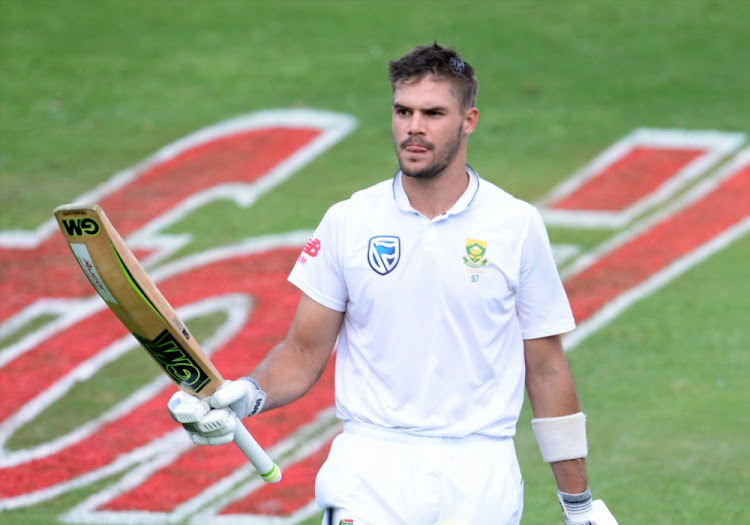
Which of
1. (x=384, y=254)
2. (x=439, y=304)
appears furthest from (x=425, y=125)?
(x=439, y=304)

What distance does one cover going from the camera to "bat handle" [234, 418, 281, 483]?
190 inches

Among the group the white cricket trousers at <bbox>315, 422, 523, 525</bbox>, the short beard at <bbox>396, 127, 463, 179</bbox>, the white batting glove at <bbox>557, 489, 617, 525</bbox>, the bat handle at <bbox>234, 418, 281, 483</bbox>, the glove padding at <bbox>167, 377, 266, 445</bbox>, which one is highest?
the short beard at <bbox>396, 127, 463, 179</bbox>

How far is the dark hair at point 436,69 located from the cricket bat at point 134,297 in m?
1.24

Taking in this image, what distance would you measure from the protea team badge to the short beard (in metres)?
0.30

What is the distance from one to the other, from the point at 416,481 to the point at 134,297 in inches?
50.7

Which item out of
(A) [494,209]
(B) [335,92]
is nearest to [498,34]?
(B) [335,92]

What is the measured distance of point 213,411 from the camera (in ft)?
15.2

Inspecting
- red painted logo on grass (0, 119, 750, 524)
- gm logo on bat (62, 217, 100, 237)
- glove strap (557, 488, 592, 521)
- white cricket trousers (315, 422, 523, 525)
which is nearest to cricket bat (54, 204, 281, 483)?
gm logo on bat (62, 217, 100, 237)

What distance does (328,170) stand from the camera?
1285 centimetres

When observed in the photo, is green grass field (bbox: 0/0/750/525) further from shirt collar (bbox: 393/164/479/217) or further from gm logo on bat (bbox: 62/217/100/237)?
gm logo on bat (bbox: 62/217/100/237)

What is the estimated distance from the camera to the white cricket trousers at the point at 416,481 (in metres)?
4.94

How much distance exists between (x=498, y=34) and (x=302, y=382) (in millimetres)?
10542

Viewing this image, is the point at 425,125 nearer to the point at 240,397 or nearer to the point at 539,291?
the point at 539,291

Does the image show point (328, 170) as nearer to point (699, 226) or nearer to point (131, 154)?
point (131, 154)
